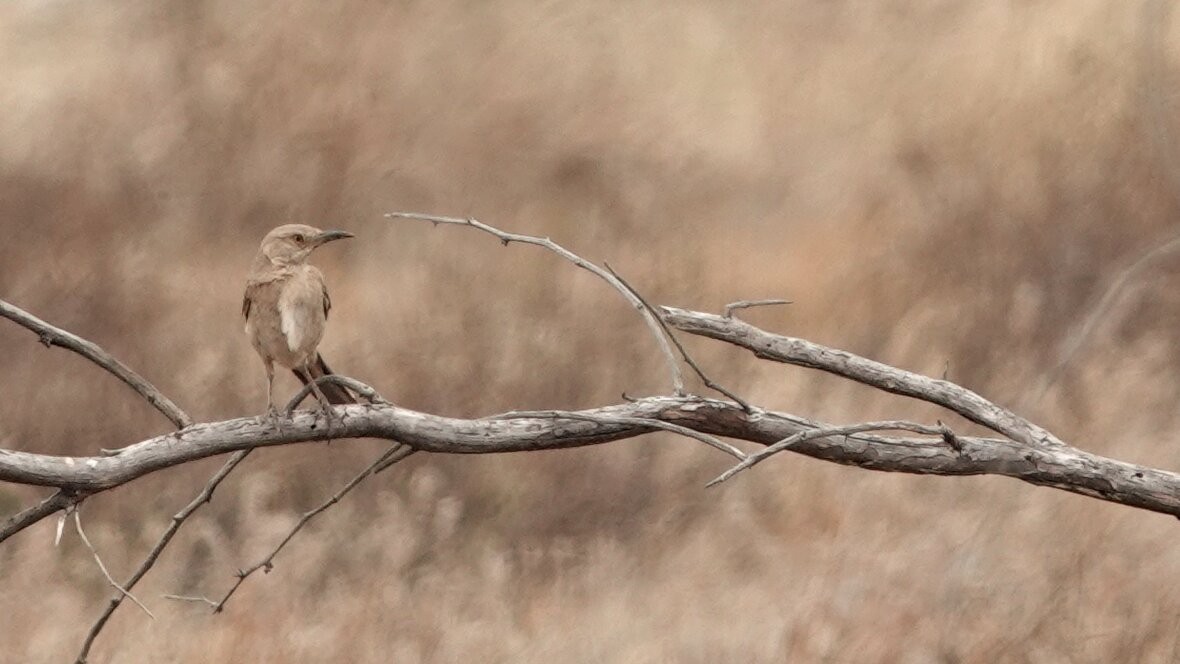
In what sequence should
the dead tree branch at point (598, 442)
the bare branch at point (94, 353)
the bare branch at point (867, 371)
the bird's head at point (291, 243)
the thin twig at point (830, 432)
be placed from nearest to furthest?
the thin twig at point (830, 432) < the dead tree branch at point (598, 442) < the bare branch at point (867, 371) < the bare branch at point (94, 353) < the bird's head at point (291, 243)

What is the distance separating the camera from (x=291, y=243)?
16.2 ft

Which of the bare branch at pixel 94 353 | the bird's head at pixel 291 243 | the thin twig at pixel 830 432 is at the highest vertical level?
the bird's head at pixel 291 243

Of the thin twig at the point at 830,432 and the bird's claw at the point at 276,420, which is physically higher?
the bird's claw at the point at 276,420

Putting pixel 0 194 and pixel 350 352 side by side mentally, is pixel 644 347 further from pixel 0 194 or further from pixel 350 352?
pixel 0 194

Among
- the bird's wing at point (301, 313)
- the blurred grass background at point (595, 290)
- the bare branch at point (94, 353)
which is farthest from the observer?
the blurred grass background at point (595, 290)

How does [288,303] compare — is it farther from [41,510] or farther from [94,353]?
[41,510]

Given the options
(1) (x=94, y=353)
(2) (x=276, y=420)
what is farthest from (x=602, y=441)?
(1) (x=94, y=353)

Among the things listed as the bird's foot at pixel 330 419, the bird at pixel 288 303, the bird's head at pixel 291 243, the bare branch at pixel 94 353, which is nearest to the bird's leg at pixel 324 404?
the bird's foot at pixel 330 419

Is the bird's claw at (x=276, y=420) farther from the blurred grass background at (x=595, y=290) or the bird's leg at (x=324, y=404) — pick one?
the blurred grass background at (x=595, y=290)

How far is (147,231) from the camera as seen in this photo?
8523 millimetres

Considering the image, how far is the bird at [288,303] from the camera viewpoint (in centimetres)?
462

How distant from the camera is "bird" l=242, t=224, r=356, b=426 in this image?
4.62 meters

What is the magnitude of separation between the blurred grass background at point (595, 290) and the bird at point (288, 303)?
2139 mm

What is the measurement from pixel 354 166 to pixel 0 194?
A: 1.99 metres
